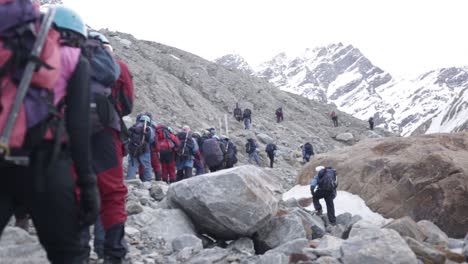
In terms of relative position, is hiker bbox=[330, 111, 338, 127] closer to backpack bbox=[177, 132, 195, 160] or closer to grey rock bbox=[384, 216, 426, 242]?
backpack bbox=[177, 132, 195, 160]

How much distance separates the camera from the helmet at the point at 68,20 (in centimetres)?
292

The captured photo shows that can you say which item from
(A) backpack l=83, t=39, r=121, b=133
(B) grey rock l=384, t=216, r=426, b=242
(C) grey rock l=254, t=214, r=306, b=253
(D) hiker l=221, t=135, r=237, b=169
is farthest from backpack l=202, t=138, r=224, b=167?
(A) backpack l=83, t=39, r=121, b=133

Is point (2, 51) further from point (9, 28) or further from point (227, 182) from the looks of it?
point (227, 182)

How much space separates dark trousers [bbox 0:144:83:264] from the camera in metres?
2.38

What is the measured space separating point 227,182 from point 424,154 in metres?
7.85

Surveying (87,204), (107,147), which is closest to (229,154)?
(107,147)

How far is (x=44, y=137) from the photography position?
2.43 meters

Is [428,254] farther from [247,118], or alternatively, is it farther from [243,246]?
[247,118]

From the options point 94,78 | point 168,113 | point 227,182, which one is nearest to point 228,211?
point 227,182

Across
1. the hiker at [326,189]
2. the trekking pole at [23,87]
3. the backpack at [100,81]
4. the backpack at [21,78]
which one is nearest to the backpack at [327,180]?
the hiker at [326,189]

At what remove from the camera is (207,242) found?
7074mm

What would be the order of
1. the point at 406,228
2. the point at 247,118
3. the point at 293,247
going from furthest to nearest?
the point at 247,118 < the point at 406,228 < the point at 293,247

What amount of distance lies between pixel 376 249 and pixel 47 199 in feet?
13.5

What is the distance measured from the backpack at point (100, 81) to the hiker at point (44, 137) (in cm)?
136
